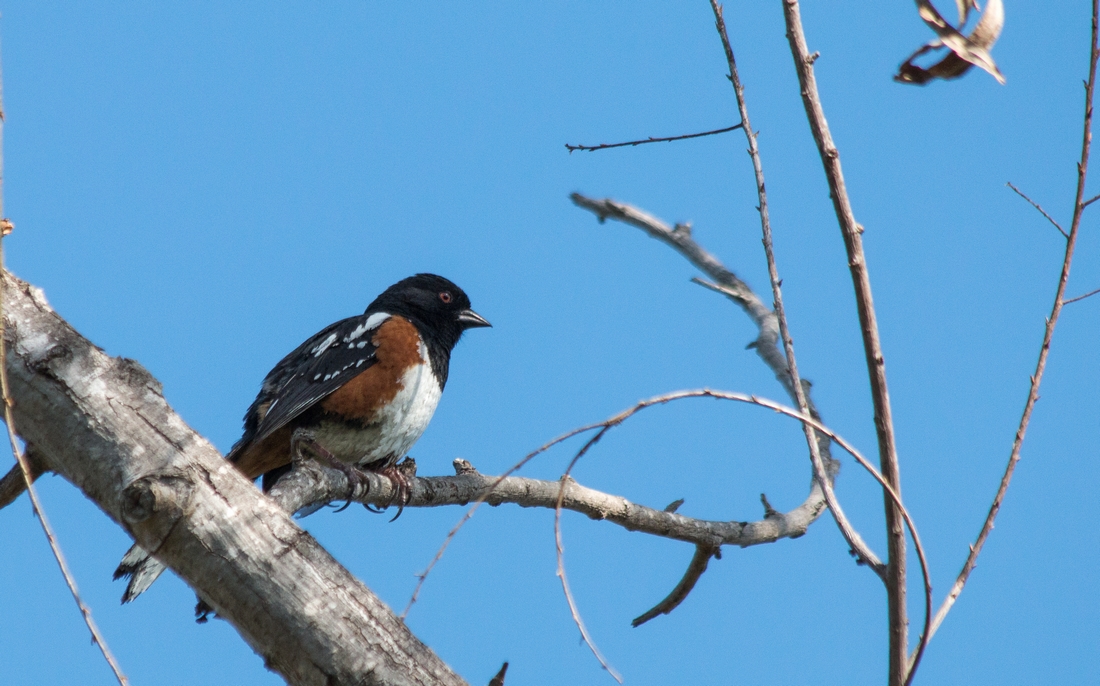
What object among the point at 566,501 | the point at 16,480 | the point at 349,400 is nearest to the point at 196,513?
the point at 16,480

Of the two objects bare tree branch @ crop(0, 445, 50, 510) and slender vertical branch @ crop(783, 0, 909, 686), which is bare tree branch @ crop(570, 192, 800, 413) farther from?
bare tree branch @ crop(0, 445, 50, 510)

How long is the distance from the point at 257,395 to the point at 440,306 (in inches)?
40.2

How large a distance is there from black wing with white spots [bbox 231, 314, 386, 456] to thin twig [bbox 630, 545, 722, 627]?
1531 millimetres

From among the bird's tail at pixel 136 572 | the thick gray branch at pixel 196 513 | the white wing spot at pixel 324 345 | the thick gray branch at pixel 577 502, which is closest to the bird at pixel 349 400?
the white wing spot at pixel 324 345

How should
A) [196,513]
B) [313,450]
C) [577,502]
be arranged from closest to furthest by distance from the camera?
1. [196,513]
2. [577,502]
3. [313,450]

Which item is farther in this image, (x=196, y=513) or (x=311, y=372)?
(x=311, y=372)

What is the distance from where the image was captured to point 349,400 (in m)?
3.79

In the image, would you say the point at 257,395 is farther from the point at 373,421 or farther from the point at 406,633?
the point at 406,633

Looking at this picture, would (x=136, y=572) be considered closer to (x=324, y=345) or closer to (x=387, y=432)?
(x=387, y=432)

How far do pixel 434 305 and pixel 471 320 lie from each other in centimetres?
20

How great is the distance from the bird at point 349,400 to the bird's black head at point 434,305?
36 cm

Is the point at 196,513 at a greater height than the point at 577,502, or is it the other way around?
the point at 577,502

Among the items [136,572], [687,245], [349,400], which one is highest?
[687,245]

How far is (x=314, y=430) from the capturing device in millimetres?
3787
